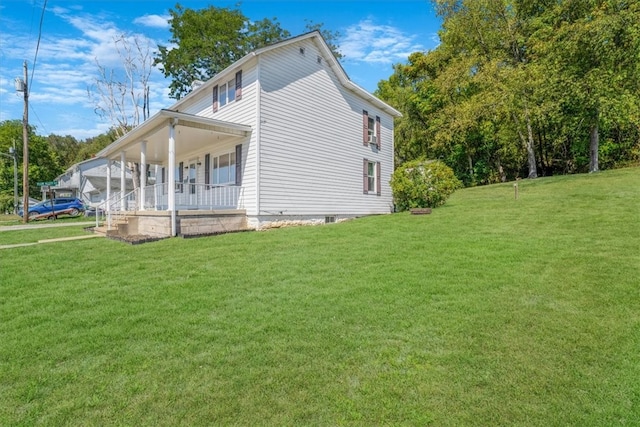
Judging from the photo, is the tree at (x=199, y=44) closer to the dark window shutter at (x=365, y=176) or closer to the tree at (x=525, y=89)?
the tree at (x=525, y=89)

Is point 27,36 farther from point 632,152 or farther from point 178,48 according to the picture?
point 632,152

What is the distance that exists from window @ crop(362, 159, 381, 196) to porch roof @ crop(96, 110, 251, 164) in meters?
6.05

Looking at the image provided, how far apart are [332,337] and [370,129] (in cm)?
1378

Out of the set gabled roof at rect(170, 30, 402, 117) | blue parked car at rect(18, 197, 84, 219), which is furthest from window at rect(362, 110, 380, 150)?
blue parked car at rect(18, 197, 84, 219)

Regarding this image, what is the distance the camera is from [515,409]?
2.48 m

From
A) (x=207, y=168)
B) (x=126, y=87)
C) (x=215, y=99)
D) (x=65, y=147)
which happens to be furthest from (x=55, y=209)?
(x=65, y=147)

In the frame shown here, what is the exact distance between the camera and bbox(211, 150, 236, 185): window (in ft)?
40.8

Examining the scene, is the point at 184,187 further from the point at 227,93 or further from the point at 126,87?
the point at 126,87

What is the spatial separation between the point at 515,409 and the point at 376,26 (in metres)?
16.2

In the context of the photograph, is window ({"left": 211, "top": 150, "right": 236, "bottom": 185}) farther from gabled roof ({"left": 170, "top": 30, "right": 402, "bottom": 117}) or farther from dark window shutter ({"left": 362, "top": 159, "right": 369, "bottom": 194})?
dark window shutter ({"left": 362, "top": 159, "right": 369, "bottom": 194})

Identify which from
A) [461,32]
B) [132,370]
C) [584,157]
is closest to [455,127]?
[461,32]

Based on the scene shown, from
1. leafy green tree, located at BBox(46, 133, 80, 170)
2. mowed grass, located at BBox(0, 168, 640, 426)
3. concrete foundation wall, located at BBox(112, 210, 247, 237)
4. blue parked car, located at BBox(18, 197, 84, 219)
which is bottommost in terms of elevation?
mowed grass, located at BBox(0, 168, 640, 426)

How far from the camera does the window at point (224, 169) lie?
12.4 metres

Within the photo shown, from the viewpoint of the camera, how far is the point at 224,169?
42.4 ft
